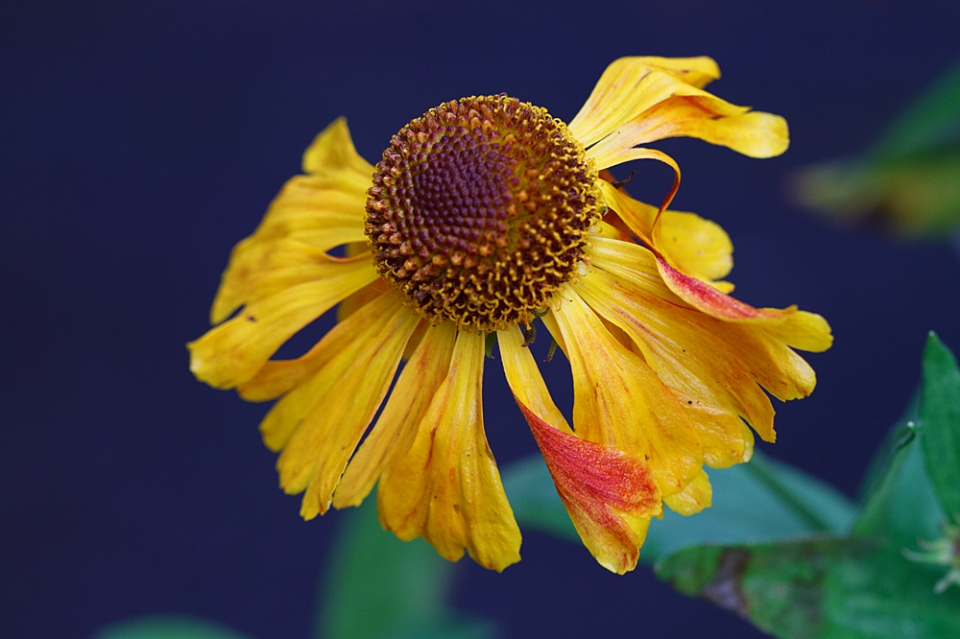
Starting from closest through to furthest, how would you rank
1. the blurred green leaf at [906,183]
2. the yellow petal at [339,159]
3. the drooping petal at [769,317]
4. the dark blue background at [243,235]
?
the drooping petal at [769,317] < the yellow petal at [339,159] < the blurred green leaf at [906,183] < the dark blue background at [243,235]

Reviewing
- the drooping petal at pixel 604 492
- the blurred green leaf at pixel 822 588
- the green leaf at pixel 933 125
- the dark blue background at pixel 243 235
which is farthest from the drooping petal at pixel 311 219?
the dark blue background at pixel 243 235

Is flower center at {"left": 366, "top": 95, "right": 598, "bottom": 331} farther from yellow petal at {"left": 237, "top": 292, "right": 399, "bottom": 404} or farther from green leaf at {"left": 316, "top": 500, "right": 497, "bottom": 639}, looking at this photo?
green leaf at {"left": 316, "top": 500, "right": 497, "bottom": 639}

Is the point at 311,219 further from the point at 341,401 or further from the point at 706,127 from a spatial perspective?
the point at 706,127

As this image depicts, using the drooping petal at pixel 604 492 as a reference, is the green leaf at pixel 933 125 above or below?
above

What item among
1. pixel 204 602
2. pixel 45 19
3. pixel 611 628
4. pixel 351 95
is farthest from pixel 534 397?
pixel 45 19

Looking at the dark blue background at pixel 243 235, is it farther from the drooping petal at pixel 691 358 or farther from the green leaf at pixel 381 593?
the drooping petal at pixel 691 358

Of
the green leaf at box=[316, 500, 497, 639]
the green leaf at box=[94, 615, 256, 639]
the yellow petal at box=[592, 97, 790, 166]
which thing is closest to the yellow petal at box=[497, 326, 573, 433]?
the yellow petal at box=[592, 97, 790, 166]
